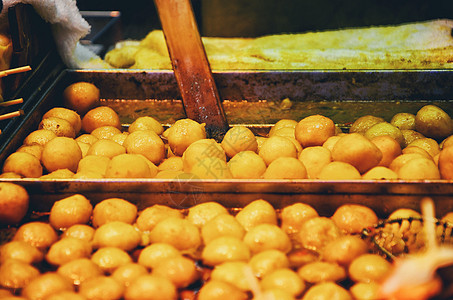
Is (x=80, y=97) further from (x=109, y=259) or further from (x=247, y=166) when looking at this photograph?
(x=109, y=259)

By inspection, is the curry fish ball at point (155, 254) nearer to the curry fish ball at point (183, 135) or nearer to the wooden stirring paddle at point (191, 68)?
the curry fish ball at point (183, 135)

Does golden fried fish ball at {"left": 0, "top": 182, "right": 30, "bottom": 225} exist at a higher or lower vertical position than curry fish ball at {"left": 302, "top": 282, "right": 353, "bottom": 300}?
lower

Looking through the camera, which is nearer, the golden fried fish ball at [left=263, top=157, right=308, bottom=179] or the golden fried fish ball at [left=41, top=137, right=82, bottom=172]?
the golden fried fish ball at [left=263, top=157, right=308, bottom=179]

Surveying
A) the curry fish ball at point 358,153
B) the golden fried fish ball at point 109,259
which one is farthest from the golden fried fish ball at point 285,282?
the curry fish ball at point 358,153

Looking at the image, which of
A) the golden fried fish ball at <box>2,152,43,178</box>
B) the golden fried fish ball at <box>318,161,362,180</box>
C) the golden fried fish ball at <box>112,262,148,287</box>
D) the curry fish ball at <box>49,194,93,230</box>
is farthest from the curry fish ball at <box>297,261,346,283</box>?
the golden fried fish ball at <box>2,152,43,178</box>

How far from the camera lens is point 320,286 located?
1845mm

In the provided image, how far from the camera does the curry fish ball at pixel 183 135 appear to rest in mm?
3088

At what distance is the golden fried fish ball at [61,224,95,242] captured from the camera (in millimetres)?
2240

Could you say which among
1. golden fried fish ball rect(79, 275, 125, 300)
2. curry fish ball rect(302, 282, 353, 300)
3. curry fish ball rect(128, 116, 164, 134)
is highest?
curry fish ball rect(302, 282, 353, 300)

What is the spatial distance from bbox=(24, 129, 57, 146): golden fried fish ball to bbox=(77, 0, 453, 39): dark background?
3.62 m

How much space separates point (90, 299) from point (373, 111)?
3.00 meters

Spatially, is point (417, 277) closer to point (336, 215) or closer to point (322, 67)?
point (336, 215)

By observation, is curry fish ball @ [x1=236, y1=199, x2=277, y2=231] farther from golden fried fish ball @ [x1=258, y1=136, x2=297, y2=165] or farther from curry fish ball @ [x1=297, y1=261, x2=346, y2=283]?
Answer: golden fried fish ball @ [x1=258, y1=136, x2=297, y2=165]

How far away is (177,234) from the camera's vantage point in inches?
85.7
